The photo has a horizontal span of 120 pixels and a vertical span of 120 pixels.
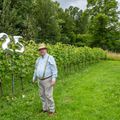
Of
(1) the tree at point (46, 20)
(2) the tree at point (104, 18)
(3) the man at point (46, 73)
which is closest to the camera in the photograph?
(3) the man at point (46, 73)

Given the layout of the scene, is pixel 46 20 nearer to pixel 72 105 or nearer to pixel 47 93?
pixel 72 105

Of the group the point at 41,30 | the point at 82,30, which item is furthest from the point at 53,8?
the point at 82,30

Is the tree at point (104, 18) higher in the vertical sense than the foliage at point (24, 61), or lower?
Answer: higher

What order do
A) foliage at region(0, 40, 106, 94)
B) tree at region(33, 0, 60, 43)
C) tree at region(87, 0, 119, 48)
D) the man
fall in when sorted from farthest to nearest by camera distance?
tree at region(33, 0, 60, 43) < tree at region(87, 0, 119, 48) < foliage at region(0, 40, 106, 94) < the man

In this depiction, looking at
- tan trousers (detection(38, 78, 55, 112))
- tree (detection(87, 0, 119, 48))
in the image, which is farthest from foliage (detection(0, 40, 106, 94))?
tree (detection(87, 0, 119, 48))

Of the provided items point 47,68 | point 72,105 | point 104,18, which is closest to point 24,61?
→ point 72,105

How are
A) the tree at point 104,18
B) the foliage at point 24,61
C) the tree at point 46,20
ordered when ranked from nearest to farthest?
the foliage at point 24,61, the tree at point 104,18, the tree at point 46,20

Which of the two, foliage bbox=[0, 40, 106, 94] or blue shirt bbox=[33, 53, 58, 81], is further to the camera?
foliage bbox=[0, 40, 106, 94]

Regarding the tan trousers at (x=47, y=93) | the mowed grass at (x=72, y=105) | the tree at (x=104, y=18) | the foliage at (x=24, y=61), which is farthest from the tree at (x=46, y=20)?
the tan trousers at (x=47, y=93)

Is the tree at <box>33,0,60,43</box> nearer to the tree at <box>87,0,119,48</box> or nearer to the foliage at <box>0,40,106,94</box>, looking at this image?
the tree at <box>87,0,119,48</box>

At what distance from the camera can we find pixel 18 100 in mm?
11602

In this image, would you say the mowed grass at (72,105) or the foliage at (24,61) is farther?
the foliage at (24,61)

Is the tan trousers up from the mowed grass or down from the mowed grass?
up

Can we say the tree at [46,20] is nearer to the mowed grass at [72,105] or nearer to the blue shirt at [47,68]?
the mowed grass at [72,105]
